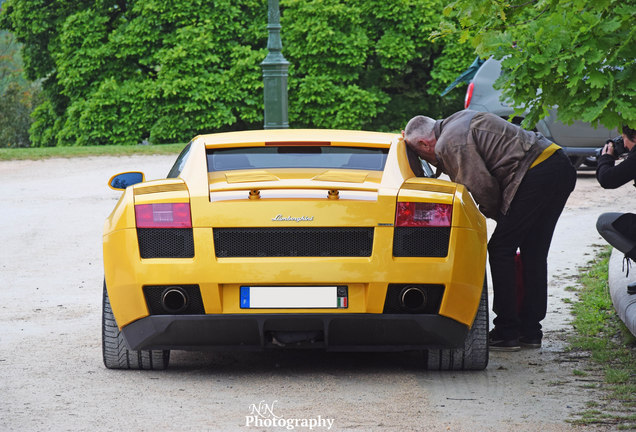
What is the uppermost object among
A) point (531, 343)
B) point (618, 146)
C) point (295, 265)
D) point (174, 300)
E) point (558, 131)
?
point (618, 146)

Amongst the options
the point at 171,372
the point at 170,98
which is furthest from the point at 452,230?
the point at 170,98

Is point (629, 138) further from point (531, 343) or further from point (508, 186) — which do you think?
point (531, 343)

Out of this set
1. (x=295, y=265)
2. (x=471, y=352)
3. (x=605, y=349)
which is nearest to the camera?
(x=295, y=265)

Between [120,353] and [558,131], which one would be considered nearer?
[120,353]

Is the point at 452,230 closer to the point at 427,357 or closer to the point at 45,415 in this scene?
the point at 427,357

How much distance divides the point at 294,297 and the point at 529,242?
177 cm

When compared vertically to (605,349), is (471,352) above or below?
above

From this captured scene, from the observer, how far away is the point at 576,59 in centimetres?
488

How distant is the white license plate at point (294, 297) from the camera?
5117 millimetres

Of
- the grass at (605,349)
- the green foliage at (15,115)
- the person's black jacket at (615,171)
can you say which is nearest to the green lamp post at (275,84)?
the grass at (605,349)

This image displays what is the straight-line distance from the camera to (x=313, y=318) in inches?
202

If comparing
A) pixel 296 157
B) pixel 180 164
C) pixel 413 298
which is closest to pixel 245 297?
pixel 413 298

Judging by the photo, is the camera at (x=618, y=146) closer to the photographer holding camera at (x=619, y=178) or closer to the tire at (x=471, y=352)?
the photographer holding camera at (x=619, y=178)

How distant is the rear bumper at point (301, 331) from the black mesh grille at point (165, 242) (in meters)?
0.30
